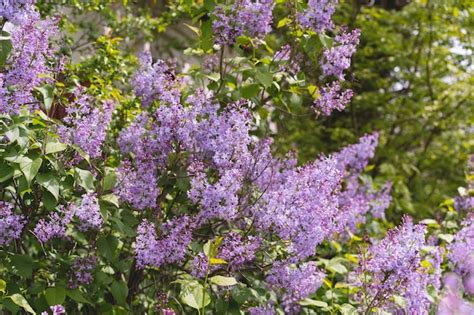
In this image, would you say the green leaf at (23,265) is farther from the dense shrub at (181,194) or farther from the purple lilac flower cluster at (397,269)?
the purple lilac flower cluster at (397,269)

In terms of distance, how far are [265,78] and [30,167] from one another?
3.92ft

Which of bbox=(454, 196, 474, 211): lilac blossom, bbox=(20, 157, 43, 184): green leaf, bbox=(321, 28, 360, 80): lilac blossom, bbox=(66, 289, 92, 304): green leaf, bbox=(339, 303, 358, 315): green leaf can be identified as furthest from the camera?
bbox=(454, 196, 474, 211): lilac blossom

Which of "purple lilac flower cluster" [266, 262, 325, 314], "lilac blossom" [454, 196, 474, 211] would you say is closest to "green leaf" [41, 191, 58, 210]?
"purple lilac flower cluster" [266, 262, 325, 314]

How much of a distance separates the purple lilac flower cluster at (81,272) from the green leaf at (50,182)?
49 cm

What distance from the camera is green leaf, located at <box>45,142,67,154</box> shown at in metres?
2.73

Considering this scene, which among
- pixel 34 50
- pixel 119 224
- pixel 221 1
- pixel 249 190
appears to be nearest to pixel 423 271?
pixel 249 190

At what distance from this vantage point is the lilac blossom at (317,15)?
3.37 metres

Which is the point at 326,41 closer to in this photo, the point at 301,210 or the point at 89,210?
the point at 301,210

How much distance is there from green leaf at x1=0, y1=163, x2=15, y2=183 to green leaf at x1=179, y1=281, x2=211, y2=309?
83 centimetres

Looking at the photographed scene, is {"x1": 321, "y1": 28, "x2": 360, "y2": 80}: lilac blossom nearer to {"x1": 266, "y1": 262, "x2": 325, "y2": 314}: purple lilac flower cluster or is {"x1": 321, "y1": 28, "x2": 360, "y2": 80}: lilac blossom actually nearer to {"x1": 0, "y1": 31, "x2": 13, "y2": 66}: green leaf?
{"x1": 266, "y1": 262, "x2": 325, "y2": 314}: purple lilac flower cluster

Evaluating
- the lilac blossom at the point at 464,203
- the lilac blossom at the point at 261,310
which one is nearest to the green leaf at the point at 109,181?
the lilac blossom at the point at 261,310

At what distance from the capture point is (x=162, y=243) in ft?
9.61

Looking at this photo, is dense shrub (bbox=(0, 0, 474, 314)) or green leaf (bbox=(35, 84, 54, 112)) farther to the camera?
green leaf (bbox=(35, 84, 54, 112))

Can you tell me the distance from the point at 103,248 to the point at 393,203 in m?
4.08
